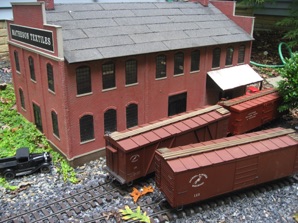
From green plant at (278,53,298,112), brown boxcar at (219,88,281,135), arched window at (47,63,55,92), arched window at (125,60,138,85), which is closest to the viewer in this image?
arched window at (47,63,55,92)

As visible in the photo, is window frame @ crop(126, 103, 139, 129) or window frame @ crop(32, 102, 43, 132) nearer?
window frame @ crop(126, 103, 139, 129)

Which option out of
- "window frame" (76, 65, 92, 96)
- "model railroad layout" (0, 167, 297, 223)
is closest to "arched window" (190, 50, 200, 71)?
"window frame" (76, 65, 92, 96)

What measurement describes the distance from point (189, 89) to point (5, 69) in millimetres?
17313

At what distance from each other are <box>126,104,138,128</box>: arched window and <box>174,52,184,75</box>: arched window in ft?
11.6

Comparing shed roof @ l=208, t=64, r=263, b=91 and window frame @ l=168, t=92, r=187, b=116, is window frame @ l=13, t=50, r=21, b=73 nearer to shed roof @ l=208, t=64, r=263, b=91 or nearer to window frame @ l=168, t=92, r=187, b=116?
window frame @ l=168, t=92, r=187, b=116

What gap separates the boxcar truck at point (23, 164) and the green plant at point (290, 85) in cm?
1472

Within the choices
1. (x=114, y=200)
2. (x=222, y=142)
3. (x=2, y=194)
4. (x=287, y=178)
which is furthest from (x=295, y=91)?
(x=2, y=194)

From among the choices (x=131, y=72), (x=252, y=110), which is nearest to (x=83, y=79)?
(x=131, y=72)

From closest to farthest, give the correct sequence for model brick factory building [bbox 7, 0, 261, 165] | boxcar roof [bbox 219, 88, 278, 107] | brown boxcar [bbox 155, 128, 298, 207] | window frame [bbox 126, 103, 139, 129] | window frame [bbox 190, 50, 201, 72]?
brown boxcar [bbox 155, 128, 298, 207], model brick factory building [bbox 7, 0, 261, 165], window frame [bbox 126, 103, 139, 129], boxcar roof [bbox 219, 88, 278, 107], window frame [bbox 190, 50, 201, 72]

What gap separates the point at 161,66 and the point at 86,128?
19.1ft

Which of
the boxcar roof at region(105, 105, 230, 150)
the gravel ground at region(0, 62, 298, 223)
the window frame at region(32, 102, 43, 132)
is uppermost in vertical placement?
the boxcar roof at region(105, 105, 230, 150)

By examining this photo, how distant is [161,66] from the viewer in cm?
1922

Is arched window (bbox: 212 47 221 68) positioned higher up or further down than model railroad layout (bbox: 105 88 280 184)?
higher up

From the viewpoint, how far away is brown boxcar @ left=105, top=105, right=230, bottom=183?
1471 cm
